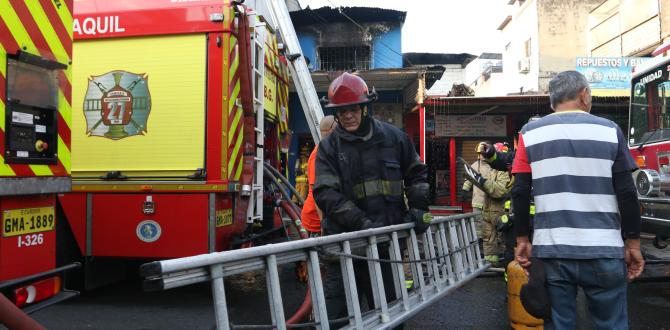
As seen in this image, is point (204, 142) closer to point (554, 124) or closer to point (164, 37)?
point (164, 37)

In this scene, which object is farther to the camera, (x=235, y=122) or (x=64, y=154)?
(x=235, y=122)

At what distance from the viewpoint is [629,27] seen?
17141 mm

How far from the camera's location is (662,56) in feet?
18.9

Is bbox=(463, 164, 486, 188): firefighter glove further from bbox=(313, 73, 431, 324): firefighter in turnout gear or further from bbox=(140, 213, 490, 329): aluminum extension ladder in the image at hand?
bbox=(313, 73, 431, 324): firefighter in turnout gear

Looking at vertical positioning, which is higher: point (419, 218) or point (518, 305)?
point (419, 218)

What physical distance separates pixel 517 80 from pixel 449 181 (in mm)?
16751

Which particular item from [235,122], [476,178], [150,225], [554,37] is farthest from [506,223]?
[554,37]

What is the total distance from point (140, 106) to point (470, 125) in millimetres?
8524

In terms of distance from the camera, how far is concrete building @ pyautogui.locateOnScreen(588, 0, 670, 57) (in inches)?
582

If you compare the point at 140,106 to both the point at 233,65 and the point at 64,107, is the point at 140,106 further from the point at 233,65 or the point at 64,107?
the point at 64,107

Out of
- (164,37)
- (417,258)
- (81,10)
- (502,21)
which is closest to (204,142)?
(164,37)

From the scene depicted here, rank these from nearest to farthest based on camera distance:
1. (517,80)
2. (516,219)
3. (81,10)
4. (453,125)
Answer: (516,219), (81,10), (453,125), (517,80)

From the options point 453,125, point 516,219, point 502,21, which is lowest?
point 516,219

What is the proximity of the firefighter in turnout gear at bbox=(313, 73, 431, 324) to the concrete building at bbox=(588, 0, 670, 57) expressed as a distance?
1318 centimetres
